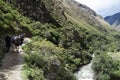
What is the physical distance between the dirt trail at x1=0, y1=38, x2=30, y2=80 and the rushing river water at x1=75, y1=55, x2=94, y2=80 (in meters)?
55.4

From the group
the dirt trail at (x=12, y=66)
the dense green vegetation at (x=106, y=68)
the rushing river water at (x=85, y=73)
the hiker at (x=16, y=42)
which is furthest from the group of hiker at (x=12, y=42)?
the dense green vegetation at (x=106, y=68)

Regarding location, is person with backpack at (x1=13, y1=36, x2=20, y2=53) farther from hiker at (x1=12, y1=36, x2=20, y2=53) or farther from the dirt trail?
the dirt trail

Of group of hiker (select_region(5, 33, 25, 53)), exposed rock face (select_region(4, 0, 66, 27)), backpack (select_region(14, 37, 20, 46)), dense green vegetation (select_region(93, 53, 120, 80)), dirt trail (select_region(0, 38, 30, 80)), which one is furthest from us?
dense green vegetation (select_region(93, 53, 120, 80))

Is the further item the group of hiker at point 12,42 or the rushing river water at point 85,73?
the rushing river water at point 85,73

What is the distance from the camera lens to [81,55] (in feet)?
345

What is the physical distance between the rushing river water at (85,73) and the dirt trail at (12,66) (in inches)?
2182

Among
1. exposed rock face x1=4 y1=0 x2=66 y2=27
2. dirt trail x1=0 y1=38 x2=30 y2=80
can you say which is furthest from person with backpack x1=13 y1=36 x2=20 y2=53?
exposed rock face x1=4 y1=0 x2=66 y2=27

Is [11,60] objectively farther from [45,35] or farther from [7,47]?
[45,35]

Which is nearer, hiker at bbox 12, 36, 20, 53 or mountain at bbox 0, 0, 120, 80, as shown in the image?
mountain at bbox 0, 0, 120, 80

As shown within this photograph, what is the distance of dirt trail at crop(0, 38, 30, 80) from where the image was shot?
2927cm

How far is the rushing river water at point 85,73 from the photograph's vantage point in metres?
94.8

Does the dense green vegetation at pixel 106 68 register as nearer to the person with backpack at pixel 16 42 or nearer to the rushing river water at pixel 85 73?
the rushing river water at pixel 85 73

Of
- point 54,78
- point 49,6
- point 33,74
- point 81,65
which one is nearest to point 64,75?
point 54,78

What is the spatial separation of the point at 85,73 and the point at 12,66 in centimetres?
6816
